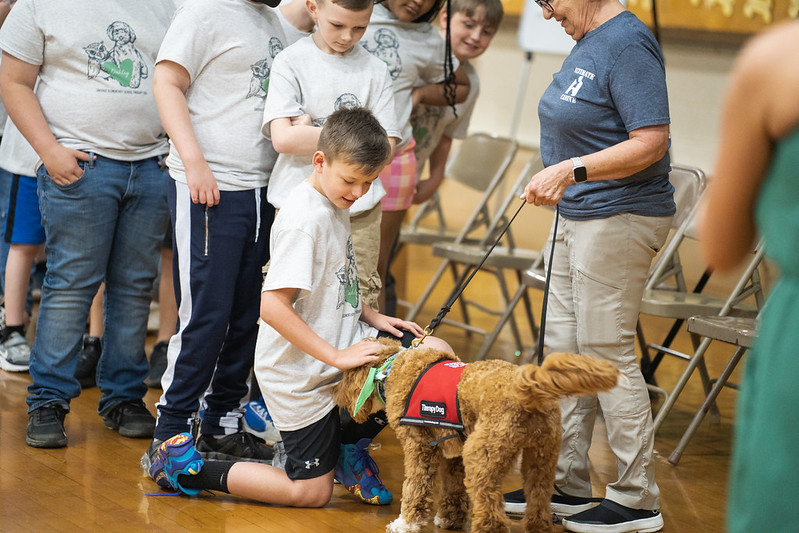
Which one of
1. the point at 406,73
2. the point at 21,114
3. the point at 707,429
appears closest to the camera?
the point at 21,114

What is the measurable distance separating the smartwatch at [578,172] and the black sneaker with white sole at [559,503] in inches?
37.5

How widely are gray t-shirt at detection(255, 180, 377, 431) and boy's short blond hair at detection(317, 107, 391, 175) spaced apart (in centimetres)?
15

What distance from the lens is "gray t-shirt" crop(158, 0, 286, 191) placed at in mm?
2553

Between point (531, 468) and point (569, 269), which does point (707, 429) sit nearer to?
point (569, 269)

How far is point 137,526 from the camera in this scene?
2316 mm

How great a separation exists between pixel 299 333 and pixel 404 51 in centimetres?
133

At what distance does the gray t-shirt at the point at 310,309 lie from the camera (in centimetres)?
227

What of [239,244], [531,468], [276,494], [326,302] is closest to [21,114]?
[239,244]

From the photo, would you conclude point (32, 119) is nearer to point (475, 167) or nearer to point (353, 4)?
point (353, 4)

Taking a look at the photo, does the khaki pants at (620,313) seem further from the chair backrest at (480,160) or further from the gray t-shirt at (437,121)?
the chair backrest at (480,160)

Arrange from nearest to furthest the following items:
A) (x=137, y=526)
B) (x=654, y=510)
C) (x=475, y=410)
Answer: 1. (x=475, y=410)
2. (x=137, y=526)
3. (x=654, y=510)

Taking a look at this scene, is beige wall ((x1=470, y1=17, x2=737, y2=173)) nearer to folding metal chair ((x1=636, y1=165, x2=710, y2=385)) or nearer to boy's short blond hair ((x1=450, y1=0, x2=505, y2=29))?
folding metal chair ((x1=636, y1=165, x2=710, y2=385))

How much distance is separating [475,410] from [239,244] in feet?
3.10

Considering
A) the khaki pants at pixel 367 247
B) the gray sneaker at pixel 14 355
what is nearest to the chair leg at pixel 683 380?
the khaki pants at pixel 367 247
